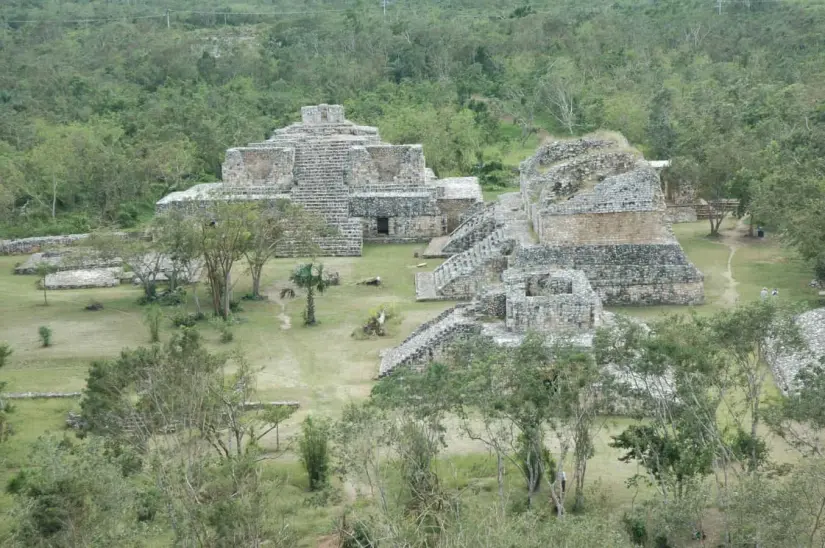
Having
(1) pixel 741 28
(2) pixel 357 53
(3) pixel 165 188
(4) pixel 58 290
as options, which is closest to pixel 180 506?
(4) pixel 58 290

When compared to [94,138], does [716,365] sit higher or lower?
lower

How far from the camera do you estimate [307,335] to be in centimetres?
2184

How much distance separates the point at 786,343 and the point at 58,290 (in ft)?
57.9

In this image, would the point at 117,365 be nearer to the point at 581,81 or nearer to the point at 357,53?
the point at 581,81

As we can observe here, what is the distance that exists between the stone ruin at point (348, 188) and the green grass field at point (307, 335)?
2.69 ft

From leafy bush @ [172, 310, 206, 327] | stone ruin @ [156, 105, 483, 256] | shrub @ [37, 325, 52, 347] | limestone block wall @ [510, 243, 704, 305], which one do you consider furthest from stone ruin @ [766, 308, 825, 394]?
shrub @ [37, 325, 52, 347]

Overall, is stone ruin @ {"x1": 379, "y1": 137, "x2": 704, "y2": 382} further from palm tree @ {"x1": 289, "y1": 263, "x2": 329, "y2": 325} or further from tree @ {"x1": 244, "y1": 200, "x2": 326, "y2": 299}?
tree @ {"x1": 244, "y1": 200, "x2": 326, "y2": 299}

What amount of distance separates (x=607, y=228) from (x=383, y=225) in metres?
8.78

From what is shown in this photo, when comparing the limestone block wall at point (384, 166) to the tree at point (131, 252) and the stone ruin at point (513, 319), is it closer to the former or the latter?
the tree at point (131, 252)

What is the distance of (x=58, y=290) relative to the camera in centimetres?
2631

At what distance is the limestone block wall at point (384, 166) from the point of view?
31.4 metres

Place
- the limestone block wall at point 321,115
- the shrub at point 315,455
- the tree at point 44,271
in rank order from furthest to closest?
the limestone block wall at point 321,115, the tree at point 44,271, the shrub at point 315,455

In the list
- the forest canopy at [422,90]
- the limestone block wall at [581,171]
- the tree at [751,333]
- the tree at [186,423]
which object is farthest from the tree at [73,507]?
the forest canopy at [422,90]

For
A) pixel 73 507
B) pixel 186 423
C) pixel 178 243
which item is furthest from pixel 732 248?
pixel 73 507
